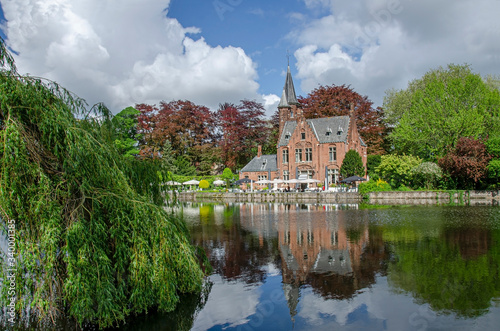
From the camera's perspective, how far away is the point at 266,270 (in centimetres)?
1074

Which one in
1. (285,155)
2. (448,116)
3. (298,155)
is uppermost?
(448,116)

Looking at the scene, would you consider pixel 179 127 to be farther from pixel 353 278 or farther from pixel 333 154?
pixel 353 278

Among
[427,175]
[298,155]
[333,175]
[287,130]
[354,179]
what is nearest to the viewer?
[427,175]

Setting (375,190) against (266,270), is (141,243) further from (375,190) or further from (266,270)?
(375,190)

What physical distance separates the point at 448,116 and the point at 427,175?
6884mm

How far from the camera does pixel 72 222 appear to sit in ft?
21.0

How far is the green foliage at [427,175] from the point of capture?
122ft

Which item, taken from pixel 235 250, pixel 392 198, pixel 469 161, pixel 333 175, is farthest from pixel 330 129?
pixel 235 250

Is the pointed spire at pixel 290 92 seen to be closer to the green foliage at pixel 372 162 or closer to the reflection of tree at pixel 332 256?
the green foliage at pixel 372 162

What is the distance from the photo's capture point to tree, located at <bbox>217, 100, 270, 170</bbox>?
197ft

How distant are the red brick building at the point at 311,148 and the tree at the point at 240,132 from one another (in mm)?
8005

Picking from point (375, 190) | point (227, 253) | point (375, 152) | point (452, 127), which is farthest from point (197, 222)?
point (375, 152)

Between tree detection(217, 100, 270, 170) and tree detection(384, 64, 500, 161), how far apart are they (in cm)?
2404

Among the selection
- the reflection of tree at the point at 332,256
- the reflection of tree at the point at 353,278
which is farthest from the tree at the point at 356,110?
the reflection of tree at the point at 353,278
